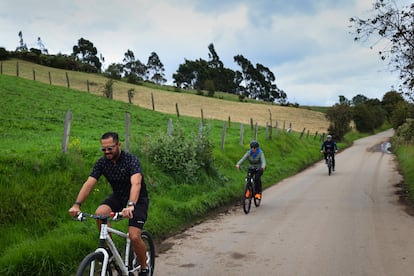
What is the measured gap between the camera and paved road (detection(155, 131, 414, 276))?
6453 millimetres

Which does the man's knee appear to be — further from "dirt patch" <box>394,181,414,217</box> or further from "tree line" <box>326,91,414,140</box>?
"tree line" <box>326,91,414,140</box>

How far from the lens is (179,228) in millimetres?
9664

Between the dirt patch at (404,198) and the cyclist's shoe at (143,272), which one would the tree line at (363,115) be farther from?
the cyclist's shoe at (143,272)

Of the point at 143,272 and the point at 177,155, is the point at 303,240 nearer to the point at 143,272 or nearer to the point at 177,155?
the point at 143,272

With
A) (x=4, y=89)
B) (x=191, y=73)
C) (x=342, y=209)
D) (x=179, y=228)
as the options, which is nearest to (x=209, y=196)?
(x=179, y=228)

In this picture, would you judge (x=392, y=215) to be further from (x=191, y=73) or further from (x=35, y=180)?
(x=191, y=73)

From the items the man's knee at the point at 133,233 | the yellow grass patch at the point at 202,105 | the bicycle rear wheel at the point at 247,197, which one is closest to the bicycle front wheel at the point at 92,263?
the man's knee at the point at 133,233

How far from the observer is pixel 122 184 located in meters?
5.28

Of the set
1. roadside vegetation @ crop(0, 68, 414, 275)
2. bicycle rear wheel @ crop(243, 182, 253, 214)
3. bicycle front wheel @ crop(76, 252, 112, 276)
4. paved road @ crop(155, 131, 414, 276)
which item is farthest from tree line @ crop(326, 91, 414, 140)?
bicycle front wheel @ crop(76, 252, 112, 276)

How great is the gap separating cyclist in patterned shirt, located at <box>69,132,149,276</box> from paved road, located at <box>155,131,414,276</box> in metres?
1.63

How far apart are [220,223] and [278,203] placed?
133 inches

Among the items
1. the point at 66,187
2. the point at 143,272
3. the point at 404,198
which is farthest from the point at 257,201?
the point at 143,272

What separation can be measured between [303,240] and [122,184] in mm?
4427

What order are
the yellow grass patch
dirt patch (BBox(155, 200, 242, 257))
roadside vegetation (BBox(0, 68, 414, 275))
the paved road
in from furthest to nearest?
the yellow grass patch < dirt patch (BBox(155, 200, 242, 257)) < roadside vegetation (BBox(0, 68, 414, 275)) < the paved road
